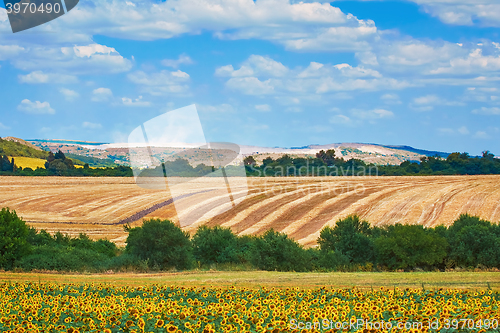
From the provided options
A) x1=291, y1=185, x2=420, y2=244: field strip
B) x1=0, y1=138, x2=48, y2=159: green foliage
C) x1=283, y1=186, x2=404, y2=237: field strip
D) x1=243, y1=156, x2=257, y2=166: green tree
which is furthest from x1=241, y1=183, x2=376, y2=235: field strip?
x1=0, y1=138, x2=48, y2=159: green foliage

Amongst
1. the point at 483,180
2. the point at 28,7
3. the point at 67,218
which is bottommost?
the point at 67,218

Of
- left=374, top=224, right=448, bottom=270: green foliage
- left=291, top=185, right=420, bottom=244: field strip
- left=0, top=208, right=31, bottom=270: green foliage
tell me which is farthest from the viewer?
left=291, top=185, right=420, bottom=244: field strip

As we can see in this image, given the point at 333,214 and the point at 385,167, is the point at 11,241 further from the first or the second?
the point at 385,167

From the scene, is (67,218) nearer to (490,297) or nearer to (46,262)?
(46,262)

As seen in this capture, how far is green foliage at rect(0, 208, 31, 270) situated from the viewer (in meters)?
22.0

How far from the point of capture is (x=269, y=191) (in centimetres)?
5547

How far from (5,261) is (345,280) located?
15.2m

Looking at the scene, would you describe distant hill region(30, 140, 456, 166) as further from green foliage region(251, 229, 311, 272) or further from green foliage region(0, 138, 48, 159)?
green foliage region(251, 229, 311, 272)

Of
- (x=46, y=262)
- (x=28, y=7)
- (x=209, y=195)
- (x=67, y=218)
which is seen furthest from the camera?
(x=209, y=195)

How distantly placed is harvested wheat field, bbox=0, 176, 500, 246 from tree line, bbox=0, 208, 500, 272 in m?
11.7

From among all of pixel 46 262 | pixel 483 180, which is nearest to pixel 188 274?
pixel 46 262

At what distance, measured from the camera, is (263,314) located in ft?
28.7

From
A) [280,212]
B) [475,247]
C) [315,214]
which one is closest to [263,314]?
[475,247]

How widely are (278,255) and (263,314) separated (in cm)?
1497
